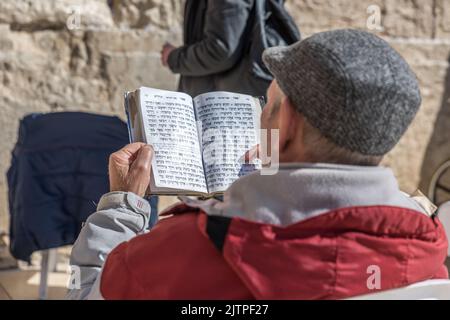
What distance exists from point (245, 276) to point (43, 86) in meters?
3.11

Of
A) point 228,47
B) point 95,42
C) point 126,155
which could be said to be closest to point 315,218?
point 126,155

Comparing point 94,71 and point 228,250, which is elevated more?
point 228,250

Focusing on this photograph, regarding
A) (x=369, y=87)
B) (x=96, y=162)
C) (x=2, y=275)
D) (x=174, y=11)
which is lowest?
(x=2, y=275)

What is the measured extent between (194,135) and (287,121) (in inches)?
21.3

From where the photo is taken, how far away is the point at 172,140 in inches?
77.6

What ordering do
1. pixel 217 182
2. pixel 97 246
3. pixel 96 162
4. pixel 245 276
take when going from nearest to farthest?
pixel 245 276 < pixel 97 246 < pixel 217 182 < pixel 96 162

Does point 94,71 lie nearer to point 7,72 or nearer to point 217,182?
point 7,72

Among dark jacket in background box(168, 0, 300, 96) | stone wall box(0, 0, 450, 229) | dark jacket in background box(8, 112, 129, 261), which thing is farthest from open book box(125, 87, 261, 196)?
stone wall box(0, 0, 450, 229)

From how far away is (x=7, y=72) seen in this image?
4230mm

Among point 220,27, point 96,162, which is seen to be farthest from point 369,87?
point 96,162

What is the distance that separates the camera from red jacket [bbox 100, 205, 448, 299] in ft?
4.62

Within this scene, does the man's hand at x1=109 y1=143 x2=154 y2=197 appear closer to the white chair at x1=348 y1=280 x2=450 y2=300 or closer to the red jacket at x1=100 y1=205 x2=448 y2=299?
the red jacket at x1=100 y1=205 x2=448 y2=299

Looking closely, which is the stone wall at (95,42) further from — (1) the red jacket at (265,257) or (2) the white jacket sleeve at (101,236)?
(1) the red jacket at (265,257)

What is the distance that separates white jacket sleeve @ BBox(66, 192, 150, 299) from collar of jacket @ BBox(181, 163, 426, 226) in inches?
10.5
